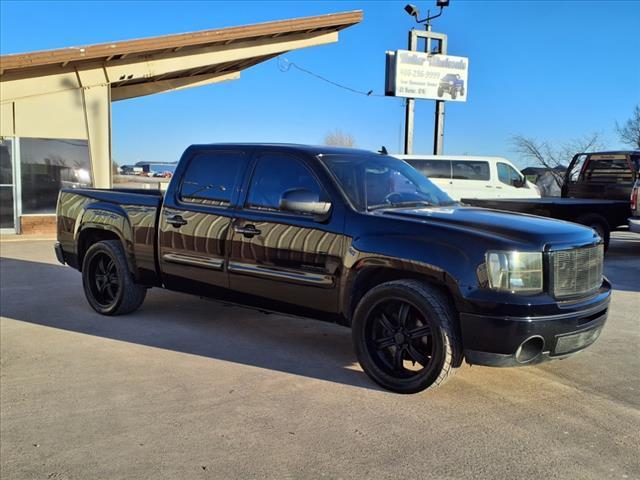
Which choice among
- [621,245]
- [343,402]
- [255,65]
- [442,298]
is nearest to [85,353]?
[343,402]

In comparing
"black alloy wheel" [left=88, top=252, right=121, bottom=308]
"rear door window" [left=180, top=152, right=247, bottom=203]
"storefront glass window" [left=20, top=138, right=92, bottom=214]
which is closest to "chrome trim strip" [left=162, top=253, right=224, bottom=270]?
"rear door window" [left=180, top=152, right=247, bottom=203]

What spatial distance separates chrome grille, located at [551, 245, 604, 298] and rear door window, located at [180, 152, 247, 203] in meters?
2.84

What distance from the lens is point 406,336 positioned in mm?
4207

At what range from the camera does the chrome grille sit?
Result: 395 centimetres

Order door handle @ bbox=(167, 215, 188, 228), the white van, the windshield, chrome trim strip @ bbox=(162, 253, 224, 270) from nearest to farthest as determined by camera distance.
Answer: the windshield, chrome trim strip @ bbox=(162, 253, 224, 270), door handle @ bbox=(167, 215, 188, 228), the white van

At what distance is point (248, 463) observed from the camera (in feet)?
10.5

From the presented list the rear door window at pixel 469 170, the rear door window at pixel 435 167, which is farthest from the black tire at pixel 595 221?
the rear door window at pixel 435 167

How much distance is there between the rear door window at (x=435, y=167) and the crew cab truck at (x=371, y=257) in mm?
11943

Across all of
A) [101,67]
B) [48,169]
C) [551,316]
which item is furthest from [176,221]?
[101,67]

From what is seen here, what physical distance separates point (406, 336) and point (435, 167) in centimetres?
1363

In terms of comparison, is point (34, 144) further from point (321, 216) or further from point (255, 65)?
point (321, 216)

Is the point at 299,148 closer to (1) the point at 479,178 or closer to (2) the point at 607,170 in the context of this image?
(2) the point at 607,170

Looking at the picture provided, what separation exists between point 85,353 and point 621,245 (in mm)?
13259

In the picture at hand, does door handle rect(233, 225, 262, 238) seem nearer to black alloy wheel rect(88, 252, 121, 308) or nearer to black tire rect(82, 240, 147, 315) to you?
black tire rect(82, 240, 147, 315)
